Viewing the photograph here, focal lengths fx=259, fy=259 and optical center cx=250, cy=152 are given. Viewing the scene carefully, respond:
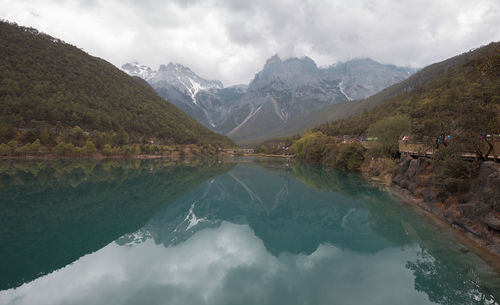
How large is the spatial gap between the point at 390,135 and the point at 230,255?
45.6m

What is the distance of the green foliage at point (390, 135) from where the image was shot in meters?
48.6

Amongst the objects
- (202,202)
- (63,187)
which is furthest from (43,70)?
(202,202)

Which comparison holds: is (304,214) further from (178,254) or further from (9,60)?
(9,60)

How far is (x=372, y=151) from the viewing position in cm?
5228

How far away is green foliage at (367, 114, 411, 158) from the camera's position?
48.6 m

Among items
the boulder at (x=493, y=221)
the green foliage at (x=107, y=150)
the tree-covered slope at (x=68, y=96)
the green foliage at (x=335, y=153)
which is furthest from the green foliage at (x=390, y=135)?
the tree-covered slope at (x=68, y=96)

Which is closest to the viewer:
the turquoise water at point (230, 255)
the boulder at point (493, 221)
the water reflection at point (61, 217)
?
the turquoise water at point (230, 255)

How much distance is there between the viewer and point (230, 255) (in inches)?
625

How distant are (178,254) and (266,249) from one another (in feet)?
18.1

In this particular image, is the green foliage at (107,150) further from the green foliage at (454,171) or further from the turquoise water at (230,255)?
the green foliage at (454,171)

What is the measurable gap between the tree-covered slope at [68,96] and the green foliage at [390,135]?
105920mm

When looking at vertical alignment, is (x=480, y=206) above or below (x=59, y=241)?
above

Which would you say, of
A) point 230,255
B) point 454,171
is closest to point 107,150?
point 230,255

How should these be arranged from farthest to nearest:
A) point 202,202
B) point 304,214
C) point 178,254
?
point 202,202 → point 304,214 → point 178,254
